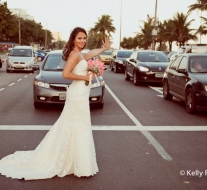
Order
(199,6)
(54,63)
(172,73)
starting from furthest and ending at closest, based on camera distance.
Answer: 1. (199,6)
2. (172,73)
3. (54,63)

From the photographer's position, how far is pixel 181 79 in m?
10.8

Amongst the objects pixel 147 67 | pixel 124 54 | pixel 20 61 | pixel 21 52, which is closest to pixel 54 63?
pixel 147 67

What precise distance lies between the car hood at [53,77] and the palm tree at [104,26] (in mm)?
79188

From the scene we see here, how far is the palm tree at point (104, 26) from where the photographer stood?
3511 inches

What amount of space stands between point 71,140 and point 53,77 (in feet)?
17.5

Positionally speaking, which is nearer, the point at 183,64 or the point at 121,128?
the point at 121,128

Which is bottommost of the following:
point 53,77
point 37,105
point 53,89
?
point 37,105

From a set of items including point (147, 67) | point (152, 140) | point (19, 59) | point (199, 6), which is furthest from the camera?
point (199, 6)

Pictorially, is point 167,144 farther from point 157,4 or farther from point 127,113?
point 157,4

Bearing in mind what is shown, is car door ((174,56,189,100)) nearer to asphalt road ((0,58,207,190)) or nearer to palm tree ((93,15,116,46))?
asphalt road ((0,58,207,190))

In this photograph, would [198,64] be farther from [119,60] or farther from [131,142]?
[119,60]

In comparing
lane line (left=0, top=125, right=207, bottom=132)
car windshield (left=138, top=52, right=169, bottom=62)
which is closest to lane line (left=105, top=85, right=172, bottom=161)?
lane line (left=0, top=125, right=207, bottom=132)

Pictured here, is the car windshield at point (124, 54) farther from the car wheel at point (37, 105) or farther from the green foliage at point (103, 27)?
the green foliage at point (103, 27)

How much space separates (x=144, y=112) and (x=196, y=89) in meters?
1.44
